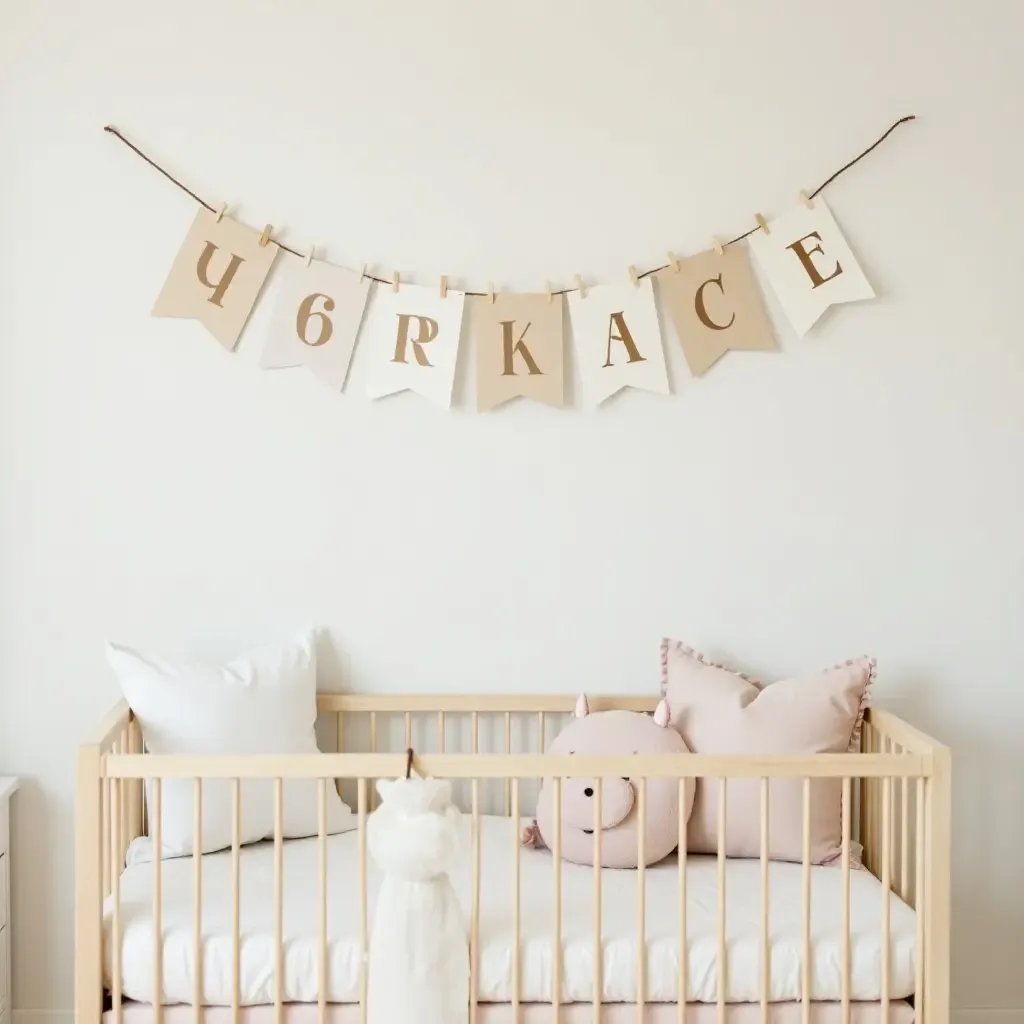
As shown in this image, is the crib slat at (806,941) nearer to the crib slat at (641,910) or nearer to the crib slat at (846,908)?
the crib slat at (846,908)

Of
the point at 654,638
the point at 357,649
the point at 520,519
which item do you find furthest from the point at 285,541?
the point at 654,638

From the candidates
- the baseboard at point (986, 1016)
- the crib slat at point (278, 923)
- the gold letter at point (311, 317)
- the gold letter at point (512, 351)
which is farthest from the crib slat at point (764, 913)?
the gold letter at point (311, 317)

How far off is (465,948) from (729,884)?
0.51 m

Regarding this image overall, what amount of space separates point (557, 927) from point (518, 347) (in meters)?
1.11

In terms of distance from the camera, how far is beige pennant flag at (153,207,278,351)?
8.02ft

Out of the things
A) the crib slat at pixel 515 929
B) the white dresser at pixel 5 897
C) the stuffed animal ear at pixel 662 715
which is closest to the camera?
the crib slat at pixel 515 929

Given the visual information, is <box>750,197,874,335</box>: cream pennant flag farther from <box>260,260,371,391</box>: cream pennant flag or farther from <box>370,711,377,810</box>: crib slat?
<box>370,711,377,810</box>: crib slat

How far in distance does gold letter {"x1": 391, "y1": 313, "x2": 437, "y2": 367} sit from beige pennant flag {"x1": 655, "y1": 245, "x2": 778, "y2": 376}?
46cm

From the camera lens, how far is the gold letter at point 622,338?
2.47 metres

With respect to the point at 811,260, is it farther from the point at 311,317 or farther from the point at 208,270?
the point at 208,270

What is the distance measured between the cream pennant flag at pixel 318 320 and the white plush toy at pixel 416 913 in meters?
0.93

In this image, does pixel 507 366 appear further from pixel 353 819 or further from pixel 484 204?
pixel 353 819

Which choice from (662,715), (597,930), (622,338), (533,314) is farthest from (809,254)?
(597,930)

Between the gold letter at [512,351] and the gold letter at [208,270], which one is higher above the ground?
the gold letter at [208,270]
